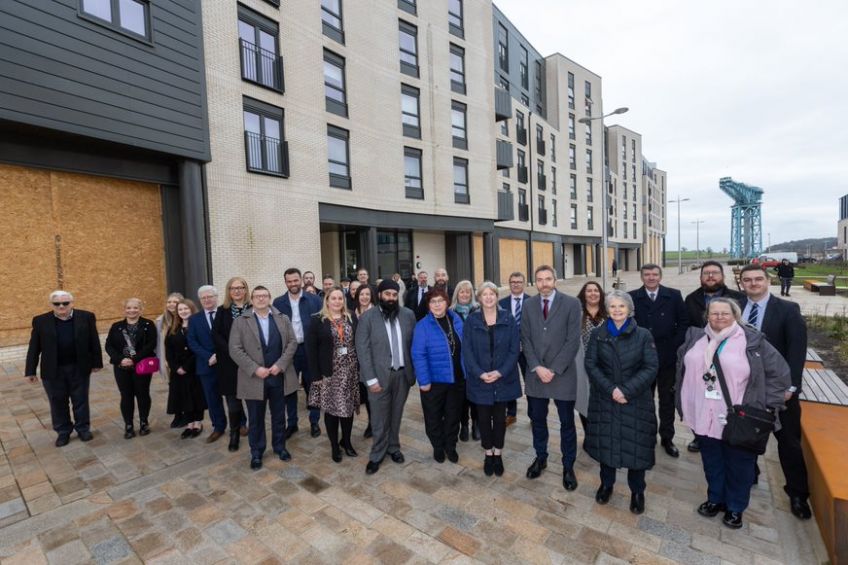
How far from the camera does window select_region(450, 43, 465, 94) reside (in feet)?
64.9

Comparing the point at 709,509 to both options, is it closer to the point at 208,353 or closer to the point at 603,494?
the point at 603,494

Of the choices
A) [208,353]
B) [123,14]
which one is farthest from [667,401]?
[123,14]

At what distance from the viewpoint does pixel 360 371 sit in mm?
4355

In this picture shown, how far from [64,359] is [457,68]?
19.9 meters

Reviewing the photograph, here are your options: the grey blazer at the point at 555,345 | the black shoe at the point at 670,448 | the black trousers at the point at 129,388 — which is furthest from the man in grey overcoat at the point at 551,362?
the black trousers at the point at 129,388

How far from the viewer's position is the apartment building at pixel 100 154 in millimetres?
7605

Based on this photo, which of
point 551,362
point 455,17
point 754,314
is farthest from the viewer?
point 455,17

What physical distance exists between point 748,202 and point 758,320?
104m

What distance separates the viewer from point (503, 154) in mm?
23250

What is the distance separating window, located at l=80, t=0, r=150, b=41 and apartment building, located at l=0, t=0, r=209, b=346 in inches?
0.9

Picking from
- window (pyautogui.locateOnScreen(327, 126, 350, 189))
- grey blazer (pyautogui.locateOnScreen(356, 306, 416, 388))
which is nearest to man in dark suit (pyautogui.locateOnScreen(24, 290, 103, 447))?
grey blazer (pyautogui.locateOnScreen(356, 306, 416, 388))

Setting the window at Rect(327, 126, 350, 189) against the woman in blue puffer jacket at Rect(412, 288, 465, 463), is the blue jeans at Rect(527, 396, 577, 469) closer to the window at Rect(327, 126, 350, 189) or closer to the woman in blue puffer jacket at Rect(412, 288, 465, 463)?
the woman in blue puffer jacket at Rect(412, 288, 465, 463)

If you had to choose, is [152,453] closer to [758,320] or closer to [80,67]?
[758,320]

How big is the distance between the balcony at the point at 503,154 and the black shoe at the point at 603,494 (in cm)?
2164
